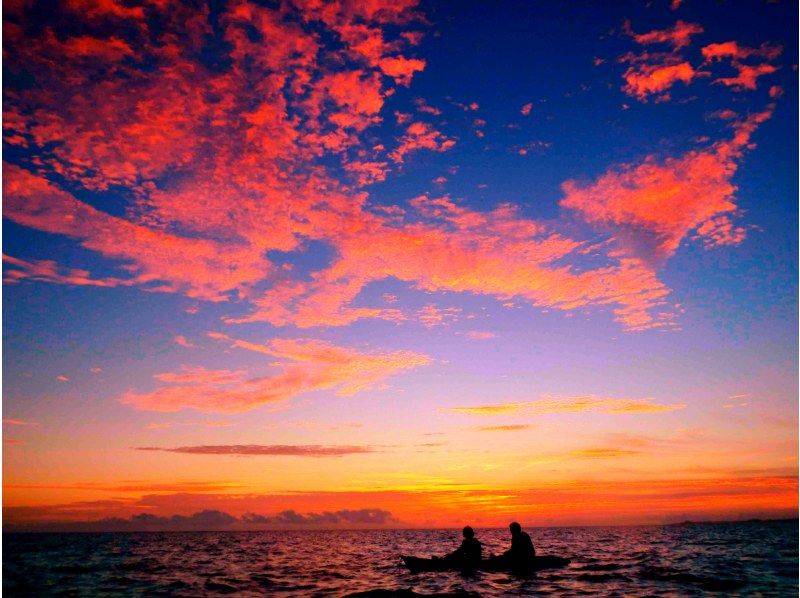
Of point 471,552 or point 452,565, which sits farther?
point 471,552

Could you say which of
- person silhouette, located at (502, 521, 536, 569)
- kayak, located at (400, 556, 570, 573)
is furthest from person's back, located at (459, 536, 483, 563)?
person silhouette, located at (502, 521, 536, 569)

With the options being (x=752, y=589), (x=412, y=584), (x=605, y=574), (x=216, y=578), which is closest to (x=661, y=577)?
(x=605, y=574)

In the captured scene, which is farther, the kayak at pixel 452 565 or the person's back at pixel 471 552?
the person's back at pixel 471 552

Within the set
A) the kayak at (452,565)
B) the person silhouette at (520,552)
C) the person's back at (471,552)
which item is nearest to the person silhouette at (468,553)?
the person's back at (471,552)

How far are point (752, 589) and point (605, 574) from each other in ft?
25.8

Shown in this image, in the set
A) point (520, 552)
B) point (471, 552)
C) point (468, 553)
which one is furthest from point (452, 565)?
point (520, 552)

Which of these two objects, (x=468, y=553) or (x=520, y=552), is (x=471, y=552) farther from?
(x=520, y=552)

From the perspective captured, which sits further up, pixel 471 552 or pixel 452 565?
pixel 471 552

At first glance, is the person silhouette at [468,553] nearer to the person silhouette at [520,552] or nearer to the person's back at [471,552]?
the person's back at [471,552]

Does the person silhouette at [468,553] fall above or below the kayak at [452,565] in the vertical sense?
above

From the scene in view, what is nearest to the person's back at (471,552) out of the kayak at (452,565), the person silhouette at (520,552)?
the kayak at (452,565)

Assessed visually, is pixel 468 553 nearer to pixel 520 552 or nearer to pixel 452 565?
pixel 452 565

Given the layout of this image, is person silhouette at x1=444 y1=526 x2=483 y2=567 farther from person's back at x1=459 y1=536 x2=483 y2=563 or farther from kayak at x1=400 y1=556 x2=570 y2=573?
kayak at x1=400 y1=556 x2=570 y2=573

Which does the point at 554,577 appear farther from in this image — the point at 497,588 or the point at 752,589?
the point at 752,589
